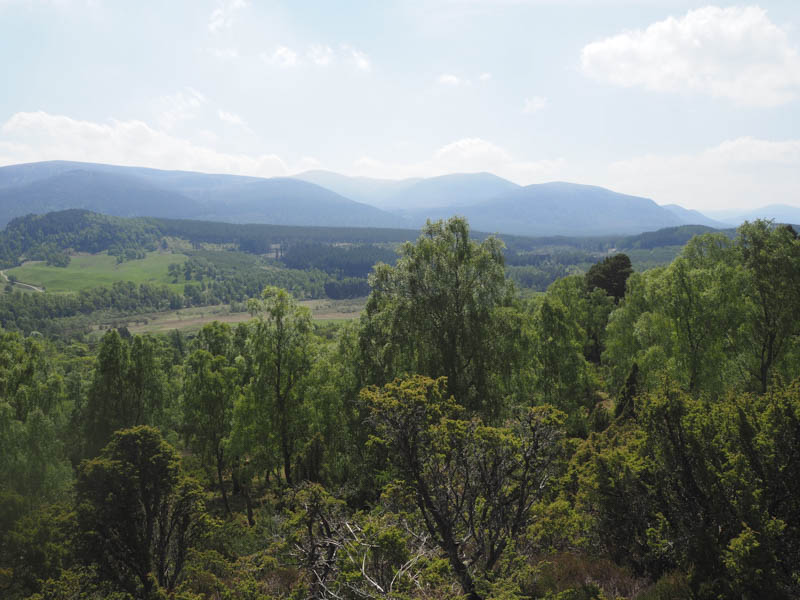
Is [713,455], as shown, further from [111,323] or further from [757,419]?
[111,323]

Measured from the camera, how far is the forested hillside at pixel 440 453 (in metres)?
11.0

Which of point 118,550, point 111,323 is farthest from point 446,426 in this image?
point 111,323

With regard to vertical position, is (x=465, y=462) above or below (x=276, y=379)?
above

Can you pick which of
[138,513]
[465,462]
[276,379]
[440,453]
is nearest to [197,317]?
[276,379]

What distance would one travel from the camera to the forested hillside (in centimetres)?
1104

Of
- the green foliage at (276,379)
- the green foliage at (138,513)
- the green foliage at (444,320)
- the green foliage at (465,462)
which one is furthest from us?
the green foliage at (276,379)

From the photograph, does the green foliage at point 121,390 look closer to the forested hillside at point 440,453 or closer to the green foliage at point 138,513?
the forested hillside at point 440,453

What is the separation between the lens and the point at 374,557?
1130 cm

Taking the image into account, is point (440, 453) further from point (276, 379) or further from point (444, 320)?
point (276, 379)

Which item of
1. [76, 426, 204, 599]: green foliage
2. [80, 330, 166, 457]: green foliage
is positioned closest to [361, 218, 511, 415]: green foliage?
[76, 426, 204, 599]: green foliage

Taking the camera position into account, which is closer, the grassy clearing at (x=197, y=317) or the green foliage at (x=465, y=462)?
the green foliage at (x=465, y=462)

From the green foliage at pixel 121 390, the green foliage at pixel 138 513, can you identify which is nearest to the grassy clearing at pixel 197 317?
the green foliage at pixel 121 390

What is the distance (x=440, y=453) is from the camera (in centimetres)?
1175

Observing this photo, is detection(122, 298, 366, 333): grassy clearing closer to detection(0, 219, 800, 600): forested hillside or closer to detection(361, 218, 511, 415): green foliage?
detection(0, 219, 800, 600): forested hillside
